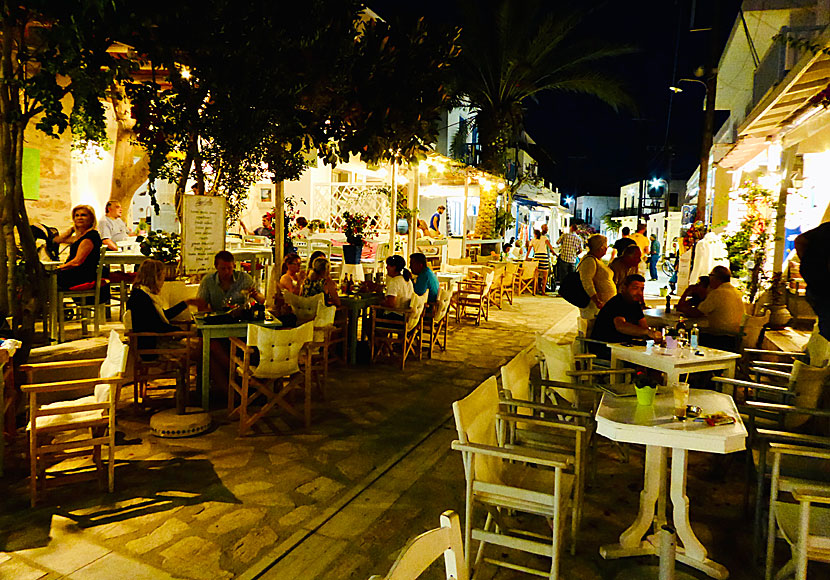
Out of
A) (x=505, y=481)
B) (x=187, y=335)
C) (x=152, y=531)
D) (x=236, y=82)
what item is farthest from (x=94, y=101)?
(x=505, y=481)

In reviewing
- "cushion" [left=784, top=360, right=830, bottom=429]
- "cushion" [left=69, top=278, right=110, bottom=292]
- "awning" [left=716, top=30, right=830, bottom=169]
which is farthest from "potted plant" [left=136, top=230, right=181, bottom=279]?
"awning" [left=716, top=30, right=830, bottom=169]

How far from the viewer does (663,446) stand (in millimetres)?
2943

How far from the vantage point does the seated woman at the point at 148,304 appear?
17.0ft

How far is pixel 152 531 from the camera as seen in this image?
10.8 feet

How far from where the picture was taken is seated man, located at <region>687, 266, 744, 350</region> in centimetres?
616

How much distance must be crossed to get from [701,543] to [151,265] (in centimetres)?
469

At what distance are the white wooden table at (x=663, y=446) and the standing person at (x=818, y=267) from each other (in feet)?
3.13

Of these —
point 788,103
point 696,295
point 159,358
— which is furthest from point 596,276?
point 159,358

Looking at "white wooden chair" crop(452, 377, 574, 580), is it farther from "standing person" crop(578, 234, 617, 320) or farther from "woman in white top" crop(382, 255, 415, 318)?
"woman in white top" crop(382, 255, 415, 318)

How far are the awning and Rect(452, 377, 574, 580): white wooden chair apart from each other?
4781 mm

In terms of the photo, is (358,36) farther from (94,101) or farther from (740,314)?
(740,314)

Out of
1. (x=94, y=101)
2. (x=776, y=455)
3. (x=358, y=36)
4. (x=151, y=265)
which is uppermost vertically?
(x=358, y=36)

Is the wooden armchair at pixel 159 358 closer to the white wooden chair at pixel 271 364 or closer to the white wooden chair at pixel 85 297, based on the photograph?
the white wooden chair at pixel 271 364

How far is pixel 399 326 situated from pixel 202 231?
8.26 feet
